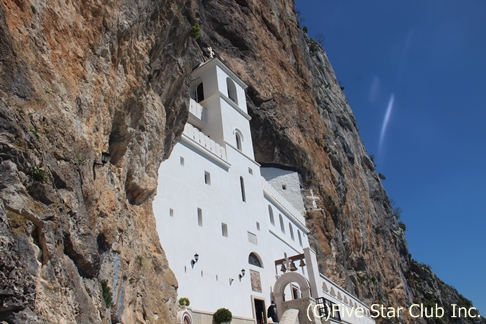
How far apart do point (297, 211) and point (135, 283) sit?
20953mm

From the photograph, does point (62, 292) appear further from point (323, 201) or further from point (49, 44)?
point (323, 201)

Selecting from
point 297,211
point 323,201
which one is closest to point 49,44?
point 297,211

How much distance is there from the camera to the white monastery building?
1634 centimetres

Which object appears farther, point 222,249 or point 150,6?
point 222,249

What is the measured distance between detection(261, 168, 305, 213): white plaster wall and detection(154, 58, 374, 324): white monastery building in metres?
2.82

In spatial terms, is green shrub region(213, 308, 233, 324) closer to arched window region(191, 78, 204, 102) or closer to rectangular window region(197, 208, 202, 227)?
rectangular window region(197, 208, 202, 227)

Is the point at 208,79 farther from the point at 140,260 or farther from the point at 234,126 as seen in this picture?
the point at 140,260

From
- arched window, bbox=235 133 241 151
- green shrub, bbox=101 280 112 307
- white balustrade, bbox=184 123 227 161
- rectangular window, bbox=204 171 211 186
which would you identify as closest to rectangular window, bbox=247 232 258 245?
rectangular window, bbox=204 171 211 186

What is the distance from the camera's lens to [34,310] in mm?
5582

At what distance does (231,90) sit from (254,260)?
12.4 meters

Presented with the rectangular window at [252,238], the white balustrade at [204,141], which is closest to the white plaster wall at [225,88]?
the white balustrade at [204,141]

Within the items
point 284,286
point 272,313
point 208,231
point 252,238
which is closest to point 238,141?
point 252,238

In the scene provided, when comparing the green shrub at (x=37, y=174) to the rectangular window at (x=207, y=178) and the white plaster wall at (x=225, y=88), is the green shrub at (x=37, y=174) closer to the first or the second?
the rectangular window at (x=207, y=178)

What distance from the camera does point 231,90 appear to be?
28375 millimetres
